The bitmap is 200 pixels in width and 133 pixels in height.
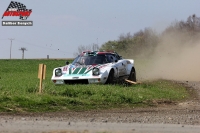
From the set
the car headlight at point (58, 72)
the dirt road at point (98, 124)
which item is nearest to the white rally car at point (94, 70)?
the car headlight at point (58, 72)

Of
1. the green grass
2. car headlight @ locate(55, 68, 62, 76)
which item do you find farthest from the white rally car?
the green grass

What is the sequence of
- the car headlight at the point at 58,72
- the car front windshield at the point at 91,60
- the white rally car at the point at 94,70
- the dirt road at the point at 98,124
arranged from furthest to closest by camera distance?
the car front windshield at the point at 91,60, the car headlight at the point at 58,72, the white rally car at the point at 94,70, the dirt road at the point at 98,124

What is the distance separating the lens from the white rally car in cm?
1778

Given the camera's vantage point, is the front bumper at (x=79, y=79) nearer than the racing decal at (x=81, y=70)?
Yes

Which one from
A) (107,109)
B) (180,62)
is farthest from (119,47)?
(107,109)

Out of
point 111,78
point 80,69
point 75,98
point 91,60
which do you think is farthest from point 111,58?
point 75,98

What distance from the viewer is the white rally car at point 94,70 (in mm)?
17781

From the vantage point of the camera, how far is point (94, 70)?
17.8m

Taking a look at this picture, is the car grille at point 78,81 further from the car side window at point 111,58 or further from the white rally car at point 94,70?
the car side window at point 111,58

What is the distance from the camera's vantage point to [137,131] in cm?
855

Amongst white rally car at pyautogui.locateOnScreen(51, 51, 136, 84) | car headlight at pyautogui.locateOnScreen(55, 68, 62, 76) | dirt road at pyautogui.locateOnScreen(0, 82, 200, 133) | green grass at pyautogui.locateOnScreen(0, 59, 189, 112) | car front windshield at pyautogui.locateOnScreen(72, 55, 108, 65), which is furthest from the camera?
car front windshield at pyautogui.locateOnScreen(72, 55, 108, 65)

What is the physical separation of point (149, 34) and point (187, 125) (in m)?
39.2

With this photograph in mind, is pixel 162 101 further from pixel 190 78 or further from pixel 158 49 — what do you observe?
pixel 158 49

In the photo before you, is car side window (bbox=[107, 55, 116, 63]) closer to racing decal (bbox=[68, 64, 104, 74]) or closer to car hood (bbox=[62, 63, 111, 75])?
car hood (bbox=[62, 63, 111, 75])
